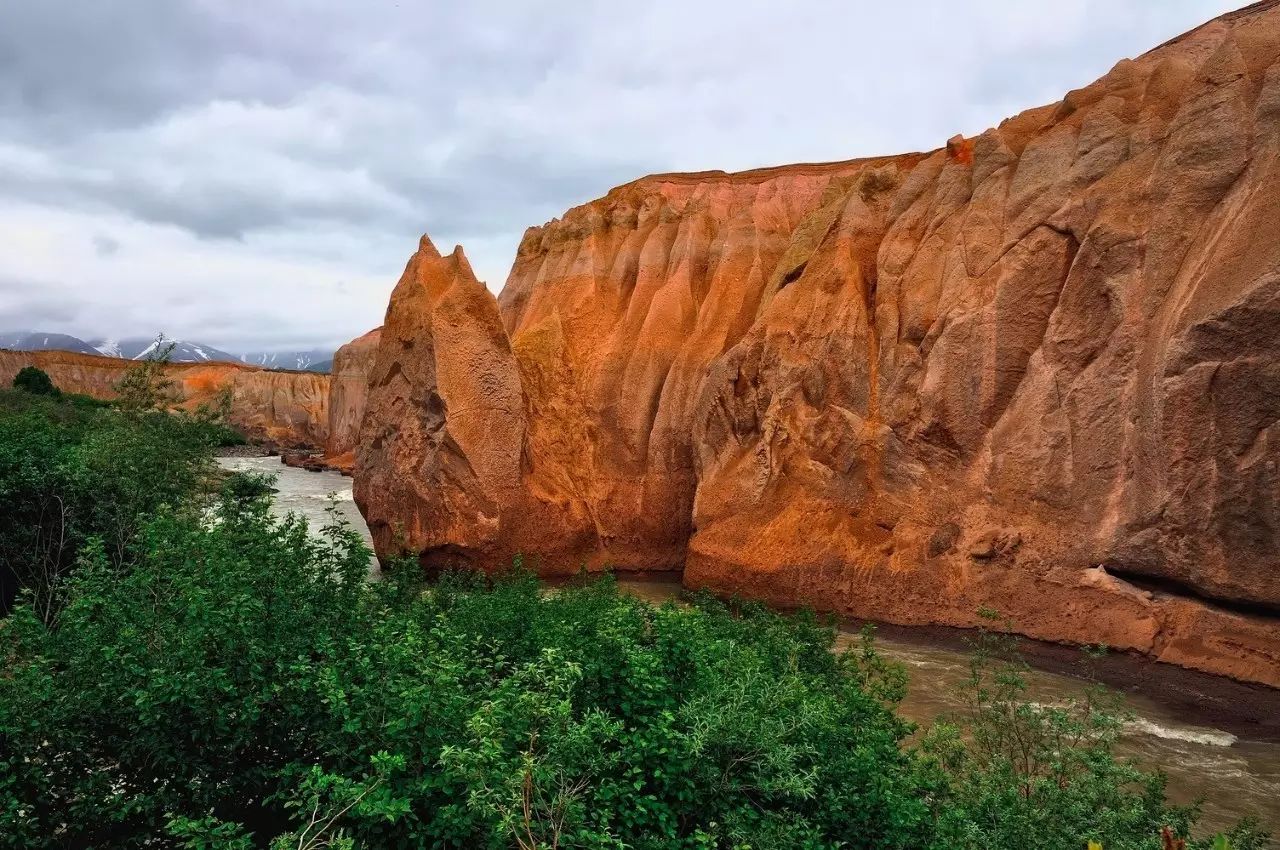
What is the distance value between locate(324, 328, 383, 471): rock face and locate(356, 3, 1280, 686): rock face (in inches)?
1347

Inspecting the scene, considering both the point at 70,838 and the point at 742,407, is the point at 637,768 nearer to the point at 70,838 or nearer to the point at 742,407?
the point at 70,838

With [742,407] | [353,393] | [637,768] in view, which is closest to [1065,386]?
[742,407]

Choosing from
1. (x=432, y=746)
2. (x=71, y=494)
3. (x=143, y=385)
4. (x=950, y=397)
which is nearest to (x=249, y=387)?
(x=143, y=385)

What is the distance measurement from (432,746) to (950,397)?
1307 centimetres

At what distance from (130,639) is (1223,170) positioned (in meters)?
15.5

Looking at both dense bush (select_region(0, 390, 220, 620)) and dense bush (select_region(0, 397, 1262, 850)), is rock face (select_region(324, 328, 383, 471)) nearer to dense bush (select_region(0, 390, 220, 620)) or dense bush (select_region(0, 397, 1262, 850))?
dense bush (select_region(0, 390, 220, 620))

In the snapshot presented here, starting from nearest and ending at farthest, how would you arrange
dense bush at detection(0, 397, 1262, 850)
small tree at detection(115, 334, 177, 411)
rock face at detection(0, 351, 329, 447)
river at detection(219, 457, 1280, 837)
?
dense bush at detection(0, 397, 1262, 850) → river at detection(219, 457, 1280, 837) → small tree at detection(115, 334, 177, 411) → rock face at detection(0, 351, 329, 447)

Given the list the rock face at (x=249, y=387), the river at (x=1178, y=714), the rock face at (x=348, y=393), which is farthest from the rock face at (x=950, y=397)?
the rock face at (x=249, y=387)

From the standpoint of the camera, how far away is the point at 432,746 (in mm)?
5070

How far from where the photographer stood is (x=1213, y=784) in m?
9.18

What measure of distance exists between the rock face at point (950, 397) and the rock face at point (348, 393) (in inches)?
1347

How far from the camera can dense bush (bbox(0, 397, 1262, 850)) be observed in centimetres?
486

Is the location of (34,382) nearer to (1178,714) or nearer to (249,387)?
(249,387)

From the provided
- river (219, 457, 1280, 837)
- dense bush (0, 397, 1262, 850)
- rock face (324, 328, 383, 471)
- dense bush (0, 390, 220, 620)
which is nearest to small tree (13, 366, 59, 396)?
rock face (324, 328, 383, 471)
